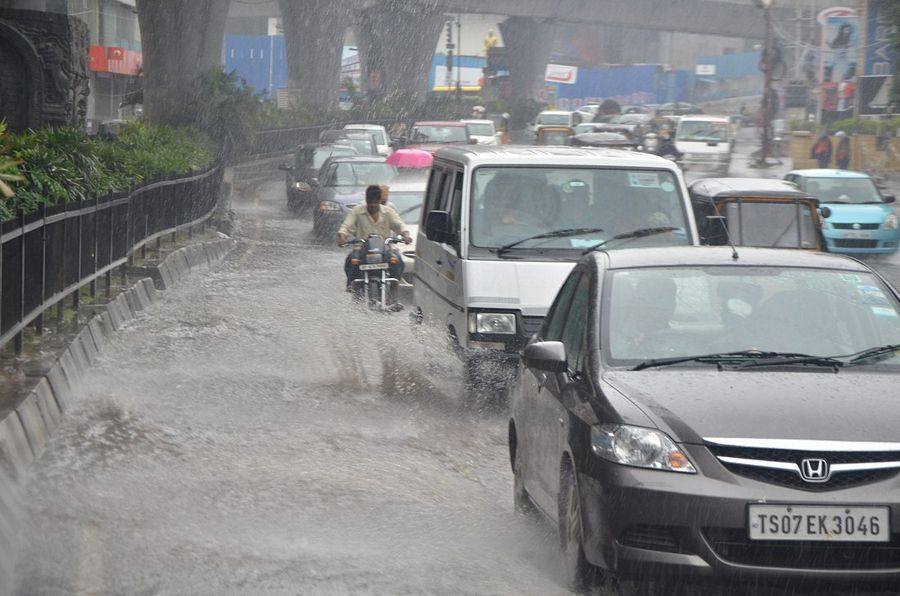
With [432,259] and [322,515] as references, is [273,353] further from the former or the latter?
[322,515]

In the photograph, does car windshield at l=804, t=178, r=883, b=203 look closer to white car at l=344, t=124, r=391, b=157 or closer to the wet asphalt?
the wet asphalt

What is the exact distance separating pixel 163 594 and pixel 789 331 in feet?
9.35

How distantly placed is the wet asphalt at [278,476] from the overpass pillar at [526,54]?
80727 mm

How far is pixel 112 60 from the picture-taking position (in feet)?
235

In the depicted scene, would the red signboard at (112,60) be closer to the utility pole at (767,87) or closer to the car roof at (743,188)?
the utility pole at (767,87)

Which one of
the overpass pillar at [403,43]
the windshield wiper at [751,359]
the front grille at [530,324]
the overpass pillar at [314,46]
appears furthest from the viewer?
the overpass pillar at [403,43]

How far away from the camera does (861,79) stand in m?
55.0

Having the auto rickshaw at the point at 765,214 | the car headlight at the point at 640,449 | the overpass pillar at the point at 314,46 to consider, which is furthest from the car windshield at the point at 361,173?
the overpass pillar at the point at 314,46

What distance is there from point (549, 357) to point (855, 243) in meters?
21.1

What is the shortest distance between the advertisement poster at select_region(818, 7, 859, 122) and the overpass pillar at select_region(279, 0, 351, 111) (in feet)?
72.7

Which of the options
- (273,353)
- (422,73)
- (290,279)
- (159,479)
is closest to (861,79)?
(422,73)

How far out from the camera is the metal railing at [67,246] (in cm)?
980

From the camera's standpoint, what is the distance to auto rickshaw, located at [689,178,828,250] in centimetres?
1695

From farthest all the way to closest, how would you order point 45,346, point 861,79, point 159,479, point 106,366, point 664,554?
1. point 861,79
2. point 106,366
3. point 45,346
4. point 159,479
5. point 664,554
